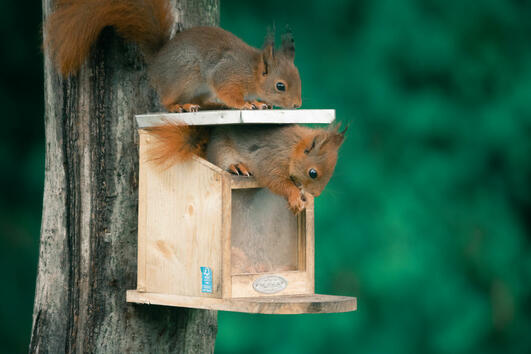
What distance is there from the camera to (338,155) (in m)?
2.85

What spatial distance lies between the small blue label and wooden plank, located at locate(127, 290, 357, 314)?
Answer: 3cm

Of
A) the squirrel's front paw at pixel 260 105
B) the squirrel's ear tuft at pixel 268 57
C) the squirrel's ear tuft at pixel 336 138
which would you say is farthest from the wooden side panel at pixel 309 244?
the squirrel's ear tuft at pixel 268 57

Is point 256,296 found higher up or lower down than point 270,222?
lower down

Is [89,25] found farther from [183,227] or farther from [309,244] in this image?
[309,244]

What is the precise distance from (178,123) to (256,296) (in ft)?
1.93

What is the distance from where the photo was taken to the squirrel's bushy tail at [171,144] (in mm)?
2789

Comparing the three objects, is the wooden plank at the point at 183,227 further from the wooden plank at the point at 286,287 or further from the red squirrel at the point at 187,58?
the red squirrel at the point at 187,58

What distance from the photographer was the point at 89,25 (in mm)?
2881

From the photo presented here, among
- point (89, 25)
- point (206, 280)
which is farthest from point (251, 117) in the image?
point (89, 25)

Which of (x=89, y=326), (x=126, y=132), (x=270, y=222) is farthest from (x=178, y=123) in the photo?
(x=89, y=326)

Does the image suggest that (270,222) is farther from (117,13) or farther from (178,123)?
(117,13)

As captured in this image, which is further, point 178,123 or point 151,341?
point 151,341

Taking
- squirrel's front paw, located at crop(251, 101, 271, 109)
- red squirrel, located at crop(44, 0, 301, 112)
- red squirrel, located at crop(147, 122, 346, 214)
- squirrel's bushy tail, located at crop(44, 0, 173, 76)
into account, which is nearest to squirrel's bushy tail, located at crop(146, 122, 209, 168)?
red squirrel, located at crop(147, 122, 346, 214)

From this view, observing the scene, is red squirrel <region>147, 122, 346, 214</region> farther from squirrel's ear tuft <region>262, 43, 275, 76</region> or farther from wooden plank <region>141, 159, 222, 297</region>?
squirrel's ear tuft <region>262, 43, 275, 76</region>
